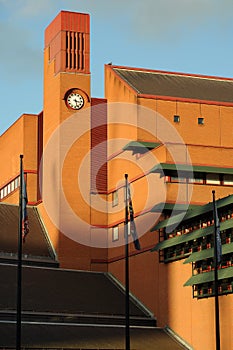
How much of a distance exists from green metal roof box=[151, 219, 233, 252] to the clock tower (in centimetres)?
1280

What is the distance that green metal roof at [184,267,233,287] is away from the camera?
66000mm

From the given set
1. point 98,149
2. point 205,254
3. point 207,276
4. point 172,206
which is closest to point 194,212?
point 172,206

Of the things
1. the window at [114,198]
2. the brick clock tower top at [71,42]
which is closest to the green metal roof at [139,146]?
the window at [114,198]

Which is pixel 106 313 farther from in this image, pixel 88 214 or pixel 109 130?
pixel 109 130

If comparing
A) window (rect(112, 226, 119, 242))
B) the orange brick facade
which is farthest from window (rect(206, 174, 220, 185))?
window (rect(112, 226, 119, 242))

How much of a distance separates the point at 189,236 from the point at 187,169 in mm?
8955

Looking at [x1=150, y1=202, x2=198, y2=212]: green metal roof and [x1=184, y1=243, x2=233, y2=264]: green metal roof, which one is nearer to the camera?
[x1=184, y1=243, x2=233, y2=264]: green metal roof

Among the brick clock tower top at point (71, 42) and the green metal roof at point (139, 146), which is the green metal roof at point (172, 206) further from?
the brick clock tower top at point (71, 42)

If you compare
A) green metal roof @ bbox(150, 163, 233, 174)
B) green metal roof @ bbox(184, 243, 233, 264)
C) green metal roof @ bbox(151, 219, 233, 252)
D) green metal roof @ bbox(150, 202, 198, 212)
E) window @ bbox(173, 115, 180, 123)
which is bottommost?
green metal roof @ bbox(184, 243, 233, 264)

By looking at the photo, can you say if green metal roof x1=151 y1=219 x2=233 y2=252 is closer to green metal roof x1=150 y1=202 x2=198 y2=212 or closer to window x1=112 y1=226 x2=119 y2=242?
green metal roof x1=150 y1=202 x2=198 y2=212

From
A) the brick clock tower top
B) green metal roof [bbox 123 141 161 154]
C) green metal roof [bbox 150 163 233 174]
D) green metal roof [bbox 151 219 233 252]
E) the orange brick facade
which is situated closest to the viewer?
green metal roof [bbox 151 219 233 252]

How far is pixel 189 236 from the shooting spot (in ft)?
241

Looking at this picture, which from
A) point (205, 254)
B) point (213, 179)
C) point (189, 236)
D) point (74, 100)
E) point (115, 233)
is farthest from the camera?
point (74, 100)

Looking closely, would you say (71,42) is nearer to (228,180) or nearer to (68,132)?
(68,132)
